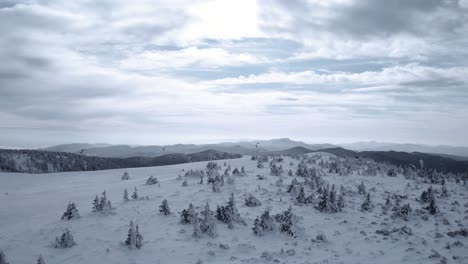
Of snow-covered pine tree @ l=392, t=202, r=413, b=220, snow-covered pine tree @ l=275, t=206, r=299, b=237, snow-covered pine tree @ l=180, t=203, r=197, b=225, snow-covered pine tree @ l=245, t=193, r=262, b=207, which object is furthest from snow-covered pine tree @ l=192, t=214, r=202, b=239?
snow-covered pine tree @ l=392, t=202, r=413, b=220

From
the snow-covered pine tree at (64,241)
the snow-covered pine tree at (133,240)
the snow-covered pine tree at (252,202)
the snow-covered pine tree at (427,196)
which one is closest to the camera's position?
the snow-covered pine tree at (133,240)

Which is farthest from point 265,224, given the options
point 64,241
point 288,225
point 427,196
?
point 427,196

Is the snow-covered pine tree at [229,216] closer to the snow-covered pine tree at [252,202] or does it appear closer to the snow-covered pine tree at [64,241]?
the snow-covered pine tree at [252,202]

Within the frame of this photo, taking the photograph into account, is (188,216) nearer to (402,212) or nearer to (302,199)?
(302,199)

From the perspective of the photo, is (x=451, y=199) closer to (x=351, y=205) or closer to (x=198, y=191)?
(x=351, y=205)

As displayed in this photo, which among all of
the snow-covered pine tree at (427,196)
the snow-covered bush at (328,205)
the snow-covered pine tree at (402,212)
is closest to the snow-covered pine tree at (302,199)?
the snow-covered bush at (328,205)

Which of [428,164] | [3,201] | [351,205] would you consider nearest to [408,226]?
[351,205]

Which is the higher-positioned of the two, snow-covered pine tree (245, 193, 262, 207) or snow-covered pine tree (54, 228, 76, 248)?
snow-covered pine tree (245, 193, 262, 207)

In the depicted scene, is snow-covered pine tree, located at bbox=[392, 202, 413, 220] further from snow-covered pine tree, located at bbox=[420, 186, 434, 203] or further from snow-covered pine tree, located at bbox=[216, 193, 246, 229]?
snow-covered pine tree, located at bbox=[216, 193, 246, 229]
